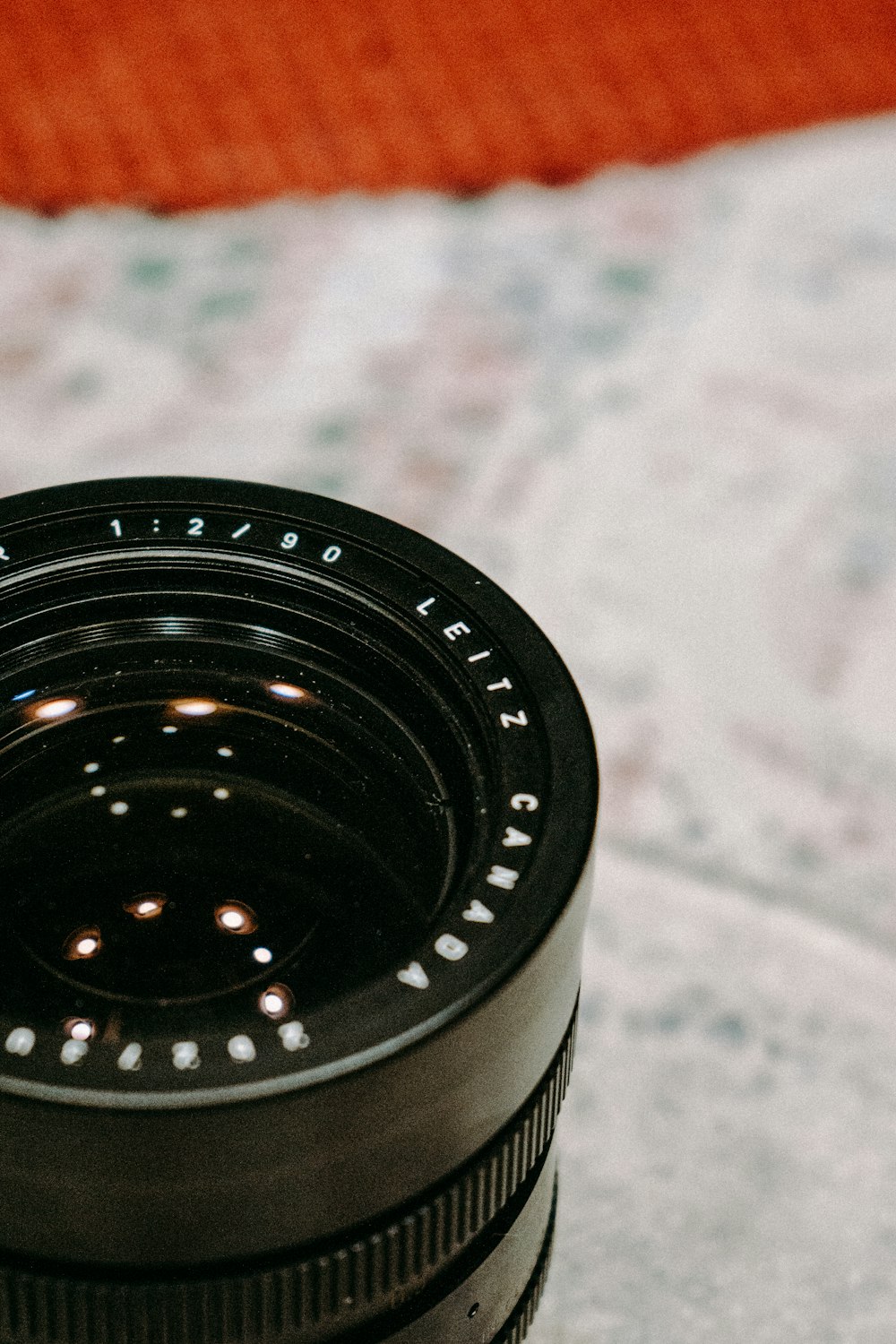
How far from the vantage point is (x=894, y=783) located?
22.5 inches

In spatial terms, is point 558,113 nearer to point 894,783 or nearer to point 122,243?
point 122,243

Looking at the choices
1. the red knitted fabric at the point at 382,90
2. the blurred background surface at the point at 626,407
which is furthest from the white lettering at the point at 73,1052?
the red knitted fabric at the point at 382,90

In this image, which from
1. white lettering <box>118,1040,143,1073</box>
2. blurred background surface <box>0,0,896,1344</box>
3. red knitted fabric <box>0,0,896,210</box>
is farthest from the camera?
red knitted fabric <box>0,0,896,210</box>

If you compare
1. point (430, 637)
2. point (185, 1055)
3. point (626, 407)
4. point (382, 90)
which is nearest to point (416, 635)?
point (430, 637)

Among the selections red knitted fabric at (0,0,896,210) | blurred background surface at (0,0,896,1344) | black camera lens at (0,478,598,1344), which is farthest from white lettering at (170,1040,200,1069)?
red knitted fabric at (0,0,896,210)

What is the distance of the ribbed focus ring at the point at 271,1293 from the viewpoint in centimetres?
27

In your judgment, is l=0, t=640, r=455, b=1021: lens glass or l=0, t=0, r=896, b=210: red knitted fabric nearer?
l=0, t=640, r=455, b=1021: lens glass

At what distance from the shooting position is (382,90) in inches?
34.0

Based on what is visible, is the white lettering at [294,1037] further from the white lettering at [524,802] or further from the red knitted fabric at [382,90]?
the red knitted fabric at [382,90]

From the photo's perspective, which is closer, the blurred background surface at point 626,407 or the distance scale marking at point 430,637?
the distance scale marking at point 430,637

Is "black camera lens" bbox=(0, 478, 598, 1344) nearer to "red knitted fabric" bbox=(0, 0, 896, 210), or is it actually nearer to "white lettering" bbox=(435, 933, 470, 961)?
"white lettering" bbox=(435, 933, 470, 961)

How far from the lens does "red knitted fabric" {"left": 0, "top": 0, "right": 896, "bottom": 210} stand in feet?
2.70

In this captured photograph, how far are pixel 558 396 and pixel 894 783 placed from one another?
247 mm

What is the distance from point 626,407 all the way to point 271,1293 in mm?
513
